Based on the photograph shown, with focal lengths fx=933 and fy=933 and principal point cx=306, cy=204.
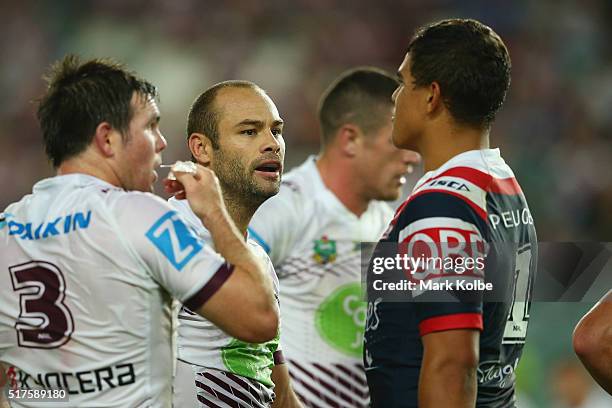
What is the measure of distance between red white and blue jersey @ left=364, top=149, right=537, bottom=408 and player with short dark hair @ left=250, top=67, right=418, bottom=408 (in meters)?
1.97

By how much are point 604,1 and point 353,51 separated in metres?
3.37

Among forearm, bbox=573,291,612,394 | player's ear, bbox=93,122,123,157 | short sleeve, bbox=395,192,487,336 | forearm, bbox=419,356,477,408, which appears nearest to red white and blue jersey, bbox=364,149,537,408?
short sleeve, bbox=395,192,487,336

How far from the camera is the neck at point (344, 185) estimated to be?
6090 mm

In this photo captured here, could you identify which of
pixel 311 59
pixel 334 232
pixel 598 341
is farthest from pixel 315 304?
pixel 311 59

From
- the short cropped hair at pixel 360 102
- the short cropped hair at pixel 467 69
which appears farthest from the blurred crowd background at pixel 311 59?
the short cropped hair at pixel 467 69

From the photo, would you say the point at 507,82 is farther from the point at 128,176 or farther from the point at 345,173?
the point at 345,173

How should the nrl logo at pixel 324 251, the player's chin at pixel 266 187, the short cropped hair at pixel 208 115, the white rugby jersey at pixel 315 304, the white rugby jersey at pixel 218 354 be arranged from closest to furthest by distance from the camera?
the white rugby jersey at pixel 218 354 < the player's chin at pixel 266 187 < the short cropped hair at pixel 208 115 < the white rugby jersey at pixel 315 304 < the nrl logo at pixel 324 251

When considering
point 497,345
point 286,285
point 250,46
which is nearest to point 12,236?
point 497,345

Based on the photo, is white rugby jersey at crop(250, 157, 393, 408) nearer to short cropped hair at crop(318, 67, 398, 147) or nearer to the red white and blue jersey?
short cropped hair at crop(318, 67, 398, 147)

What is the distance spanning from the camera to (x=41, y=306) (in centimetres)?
304

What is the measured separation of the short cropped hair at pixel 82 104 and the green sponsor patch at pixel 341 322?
2.80 m

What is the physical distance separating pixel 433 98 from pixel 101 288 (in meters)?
1.60

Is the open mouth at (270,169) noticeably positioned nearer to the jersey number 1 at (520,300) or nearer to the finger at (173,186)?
the finger at (173,186)
